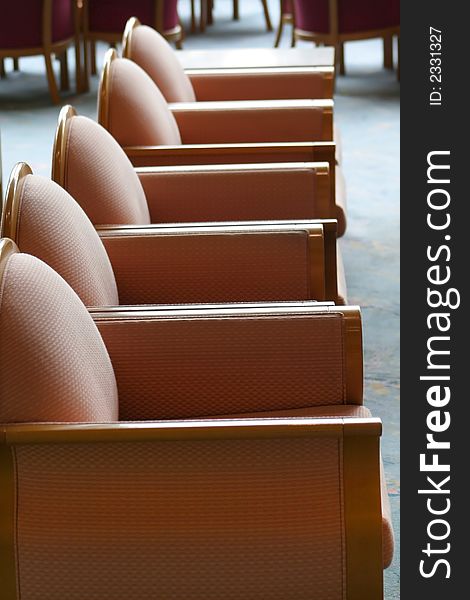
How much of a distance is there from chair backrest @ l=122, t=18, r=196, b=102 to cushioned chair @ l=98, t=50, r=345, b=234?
87mm

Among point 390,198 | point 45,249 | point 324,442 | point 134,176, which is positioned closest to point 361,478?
point 324,442

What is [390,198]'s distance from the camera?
5043 millimetres

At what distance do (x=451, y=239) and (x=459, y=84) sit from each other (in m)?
1.39

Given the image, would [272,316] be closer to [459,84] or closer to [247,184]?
[247,184]

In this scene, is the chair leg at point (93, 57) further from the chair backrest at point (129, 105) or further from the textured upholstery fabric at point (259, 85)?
the chair backrest at point (129, 105)

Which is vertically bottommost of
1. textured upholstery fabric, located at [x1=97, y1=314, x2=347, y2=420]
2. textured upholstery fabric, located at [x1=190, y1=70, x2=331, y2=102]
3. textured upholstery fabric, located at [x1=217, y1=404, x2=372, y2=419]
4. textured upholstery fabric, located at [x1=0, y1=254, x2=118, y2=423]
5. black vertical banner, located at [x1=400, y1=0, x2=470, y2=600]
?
black vertical banner, located at [x1=400, y1=0, x2=470, y2=600]

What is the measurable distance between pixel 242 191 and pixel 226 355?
1.03m

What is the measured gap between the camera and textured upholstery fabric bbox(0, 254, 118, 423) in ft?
5.83

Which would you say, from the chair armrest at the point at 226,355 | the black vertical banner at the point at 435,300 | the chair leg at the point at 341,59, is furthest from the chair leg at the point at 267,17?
the chair armrest at the point at 226,355

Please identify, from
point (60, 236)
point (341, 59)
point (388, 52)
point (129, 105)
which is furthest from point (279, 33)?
point (60, 236)

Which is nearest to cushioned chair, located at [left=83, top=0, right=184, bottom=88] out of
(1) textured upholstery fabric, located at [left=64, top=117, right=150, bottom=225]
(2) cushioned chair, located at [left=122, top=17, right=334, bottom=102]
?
(2) cushioned chair, located at [left=122, top=17, right=334, bottom=102]

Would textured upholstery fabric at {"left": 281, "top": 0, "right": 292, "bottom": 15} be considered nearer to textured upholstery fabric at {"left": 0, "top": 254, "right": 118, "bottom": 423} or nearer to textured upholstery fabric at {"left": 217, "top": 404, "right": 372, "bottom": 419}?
textured upholstery fabric at {"left": 217, "top": 404, "right": 372, "bottom": 419}

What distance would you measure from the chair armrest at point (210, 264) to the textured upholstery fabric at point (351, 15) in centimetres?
440

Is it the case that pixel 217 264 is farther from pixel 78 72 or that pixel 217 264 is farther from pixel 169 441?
pixel 78 72
